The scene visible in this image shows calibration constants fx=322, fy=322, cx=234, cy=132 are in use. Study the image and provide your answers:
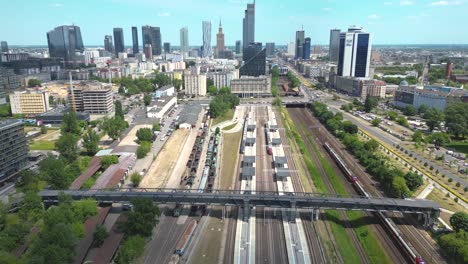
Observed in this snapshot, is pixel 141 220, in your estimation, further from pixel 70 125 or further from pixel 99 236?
pixel 70 125

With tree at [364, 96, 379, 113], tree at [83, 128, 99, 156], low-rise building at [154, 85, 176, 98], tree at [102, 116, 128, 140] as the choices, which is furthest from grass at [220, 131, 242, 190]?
low-rise building at [154, 85, 176, 98]

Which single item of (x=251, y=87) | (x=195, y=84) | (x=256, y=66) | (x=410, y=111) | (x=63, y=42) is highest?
(x=63, y=42)

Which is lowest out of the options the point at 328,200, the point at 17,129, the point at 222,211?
the point at 222,211

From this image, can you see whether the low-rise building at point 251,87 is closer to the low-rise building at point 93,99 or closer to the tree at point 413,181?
the low-rise building at point 93,99

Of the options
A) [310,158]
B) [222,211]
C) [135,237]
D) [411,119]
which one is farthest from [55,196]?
[411,119]

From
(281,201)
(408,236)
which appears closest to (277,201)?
(281,201)

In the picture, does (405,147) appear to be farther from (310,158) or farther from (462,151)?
(310,158)
